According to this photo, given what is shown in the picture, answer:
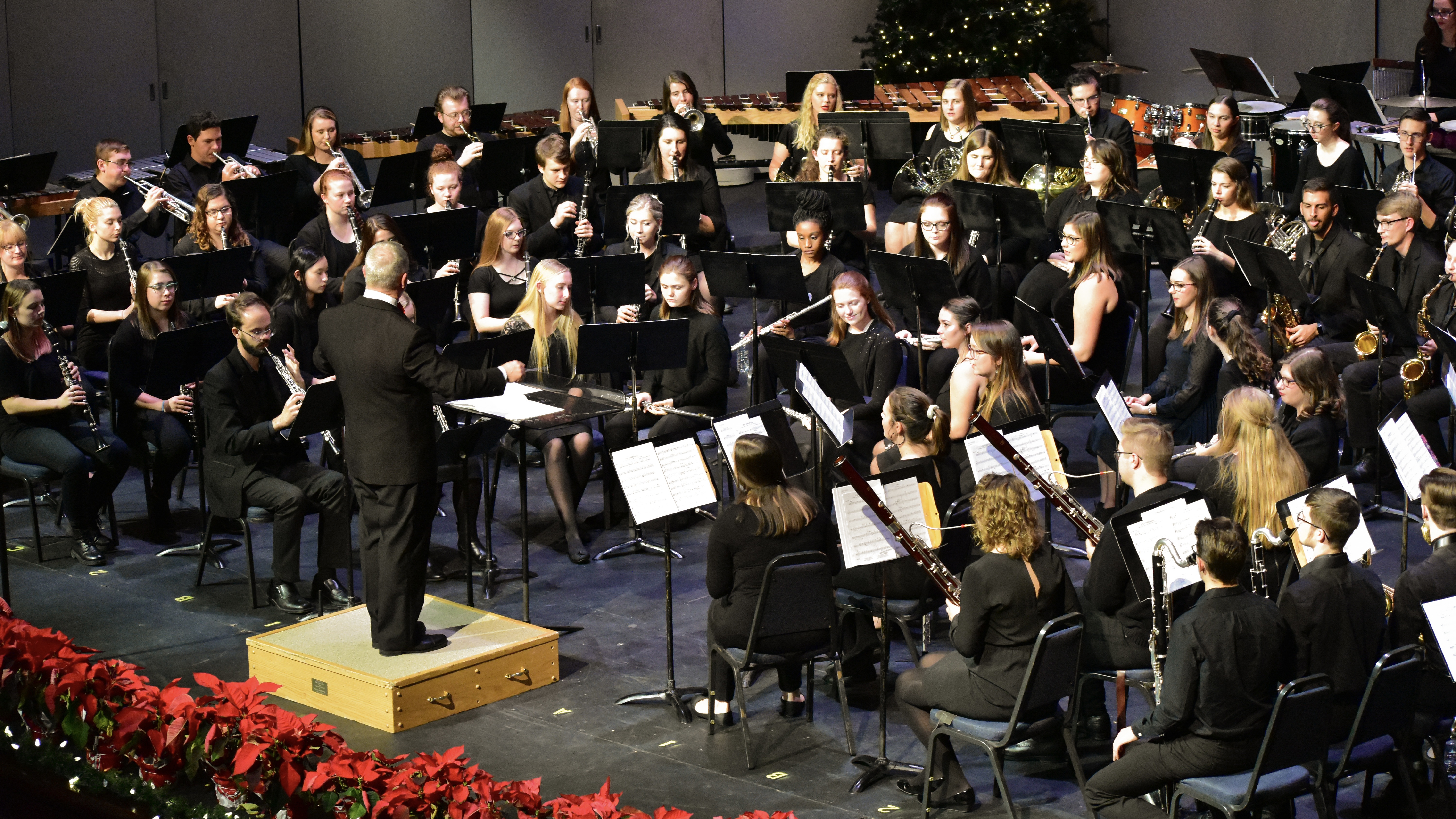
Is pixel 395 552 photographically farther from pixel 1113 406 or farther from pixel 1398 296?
pixel 1398 296

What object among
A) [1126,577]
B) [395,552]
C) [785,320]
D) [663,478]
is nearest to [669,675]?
[663,478]

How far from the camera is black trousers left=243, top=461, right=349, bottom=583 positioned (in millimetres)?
7027

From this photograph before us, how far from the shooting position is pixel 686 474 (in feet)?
19.0

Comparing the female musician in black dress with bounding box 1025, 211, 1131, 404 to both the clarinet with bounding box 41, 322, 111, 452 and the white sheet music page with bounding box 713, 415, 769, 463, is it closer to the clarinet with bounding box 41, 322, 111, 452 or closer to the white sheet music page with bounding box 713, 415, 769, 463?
the white sheet music page with bounding box 713, 415, 769, 463

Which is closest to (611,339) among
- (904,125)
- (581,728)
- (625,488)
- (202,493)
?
(625,488)

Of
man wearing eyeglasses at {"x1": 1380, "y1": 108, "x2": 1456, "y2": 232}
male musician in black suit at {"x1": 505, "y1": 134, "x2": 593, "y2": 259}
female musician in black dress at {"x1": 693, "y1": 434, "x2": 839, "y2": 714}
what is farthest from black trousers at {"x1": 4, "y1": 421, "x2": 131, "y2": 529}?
→ man wearing eyeglasses at {"x1": 1380, "y1": 108, "x2": 1456, "y2": 232}

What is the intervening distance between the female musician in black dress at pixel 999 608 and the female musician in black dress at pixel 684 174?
16.0 ft

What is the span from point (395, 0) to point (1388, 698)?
12516 millimetres

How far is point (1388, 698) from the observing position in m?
4.64

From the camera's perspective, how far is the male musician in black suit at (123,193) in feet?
31.3

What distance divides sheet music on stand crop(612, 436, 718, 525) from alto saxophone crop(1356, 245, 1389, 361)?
3759mm

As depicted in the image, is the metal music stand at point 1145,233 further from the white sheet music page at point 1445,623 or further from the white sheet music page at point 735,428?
the white sheet music page at point 1445,623

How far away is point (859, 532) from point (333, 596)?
2878 mm

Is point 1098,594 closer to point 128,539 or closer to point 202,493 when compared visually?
point 202,493
